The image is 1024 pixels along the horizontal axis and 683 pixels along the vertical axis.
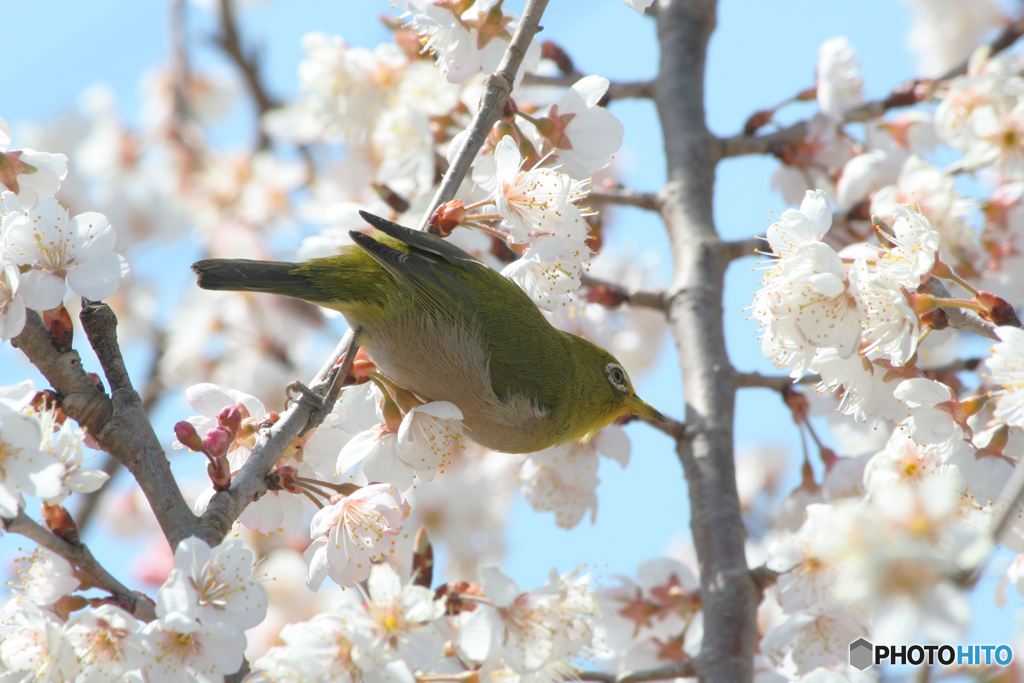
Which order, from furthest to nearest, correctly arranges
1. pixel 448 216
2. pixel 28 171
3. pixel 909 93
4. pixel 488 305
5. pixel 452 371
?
1. pixel 909 93
2. pixel 488 305
3. pixel 452 371
4. pixel 448 216
5. pixel 28 171

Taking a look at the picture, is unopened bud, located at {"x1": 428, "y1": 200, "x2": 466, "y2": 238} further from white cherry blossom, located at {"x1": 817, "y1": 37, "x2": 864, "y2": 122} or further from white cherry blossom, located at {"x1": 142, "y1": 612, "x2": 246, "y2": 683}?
white cherry blossom, located at {"x1": 817, "y1": 37, "x2": 864, "y2": 122}

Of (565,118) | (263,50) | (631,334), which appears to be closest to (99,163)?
(263,50)

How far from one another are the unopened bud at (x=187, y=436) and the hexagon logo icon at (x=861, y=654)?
179 cm

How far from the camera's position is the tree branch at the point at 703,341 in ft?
8.22

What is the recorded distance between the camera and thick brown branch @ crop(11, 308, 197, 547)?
1881 mm

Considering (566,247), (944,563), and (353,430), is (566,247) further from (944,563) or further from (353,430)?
(944,563)

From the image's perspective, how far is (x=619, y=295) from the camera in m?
3.21

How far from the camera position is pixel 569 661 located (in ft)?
7.06

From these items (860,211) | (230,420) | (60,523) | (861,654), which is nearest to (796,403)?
(860,211)

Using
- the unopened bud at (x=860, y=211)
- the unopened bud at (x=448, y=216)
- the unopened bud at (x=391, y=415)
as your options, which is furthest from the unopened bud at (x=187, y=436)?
the unopened bud at (x=860, y=211)

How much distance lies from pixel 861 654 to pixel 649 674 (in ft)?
1.89

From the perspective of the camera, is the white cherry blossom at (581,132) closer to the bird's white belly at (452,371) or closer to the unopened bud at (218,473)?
the bird's white belly at (452,371)

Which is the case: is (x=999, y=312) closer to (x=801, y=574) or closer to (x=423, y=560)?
(x=801, y=574)

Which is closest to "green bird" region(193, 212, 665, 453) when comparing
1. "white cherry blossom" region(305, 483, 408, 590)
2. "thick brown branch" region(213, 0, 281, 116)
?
"white cherry blossom" region(305, 483, 408, 590)
